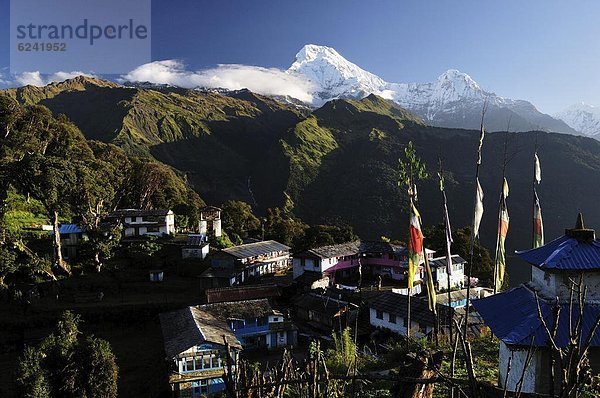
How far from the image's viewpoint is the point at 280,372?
15.9ft

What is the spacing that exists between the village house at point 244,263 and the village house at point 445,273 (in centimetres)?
1424

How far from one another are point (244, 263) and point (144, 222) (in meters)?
12.7

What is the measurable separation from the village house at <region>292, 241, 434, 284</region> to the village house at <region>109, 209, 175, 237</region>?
13.9 m

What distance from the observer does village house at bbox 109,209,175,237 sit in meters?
41.3

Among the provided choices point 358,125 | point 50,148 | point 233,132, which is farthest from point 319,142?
point 50,148

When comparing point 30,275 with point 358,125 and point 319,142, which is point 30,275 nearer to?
point 319,142

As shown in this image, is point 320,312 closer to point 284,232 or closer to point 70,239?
point 284,232

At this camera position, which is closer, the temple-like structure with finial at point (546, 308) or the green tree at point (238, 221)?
the temple-like structure with finial at point (546, 308)

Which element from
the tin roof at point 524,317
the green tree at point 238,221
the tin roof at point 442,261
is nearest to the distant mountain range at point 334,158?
the tin roof at point 442,261

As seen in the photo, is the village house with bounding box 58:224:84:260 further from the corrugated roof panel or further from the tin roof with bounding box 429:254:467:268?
the corrugated roof panel

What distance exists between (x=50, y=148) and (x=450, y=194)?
6173cm

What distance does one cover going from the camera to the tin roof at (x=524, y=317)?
28.0 feet

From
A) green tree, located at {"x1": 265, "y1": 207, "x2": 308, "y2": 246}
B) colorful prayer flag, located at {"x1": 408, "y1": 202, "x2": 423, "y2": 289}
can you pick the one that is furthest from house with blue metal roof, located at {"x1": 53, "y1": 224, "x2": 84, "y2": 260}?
colorful prayer flag, located at {"x1": 408, "y1": 202, "x2": 423, "y2": 289}

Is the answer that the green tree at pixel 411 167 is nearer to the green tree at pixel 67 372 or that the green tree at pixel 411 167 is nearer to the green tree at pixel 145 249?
the green tree at pixel 67 372
